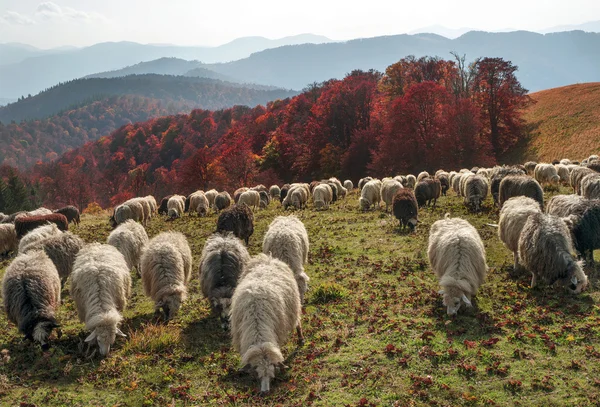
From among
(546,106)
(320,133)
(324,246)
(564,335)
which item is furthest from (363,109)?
(564,335)

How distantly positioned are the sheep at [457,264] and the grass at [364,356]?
1.68 ft

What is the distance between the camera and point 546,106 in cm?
6116

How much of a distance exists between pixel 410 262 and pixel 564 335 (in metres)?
5.92

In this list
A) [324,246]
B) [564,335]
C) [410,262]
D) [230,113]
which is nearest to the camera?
[564,335]

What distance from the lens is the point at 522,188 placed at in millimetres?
18281

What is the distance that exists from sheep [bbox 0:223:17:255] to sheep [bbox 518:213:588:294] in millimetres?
22598

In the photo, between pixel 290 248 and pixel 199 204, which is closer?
pixel 290 248

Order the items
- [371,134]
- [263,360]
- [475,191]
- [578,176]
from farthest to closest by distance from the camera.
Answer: [371,134] → [578,176] → [475,191] → [263,360]

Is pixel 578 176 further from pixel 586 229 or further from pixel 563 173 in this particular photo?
pixel 586 229

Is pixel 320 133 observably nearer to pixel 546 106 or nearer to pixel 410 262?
pixel 546 106

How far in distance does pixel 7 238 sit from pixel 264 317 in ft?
61.6

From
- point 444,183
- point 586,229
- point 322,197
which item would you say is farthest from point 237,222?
point 444,183

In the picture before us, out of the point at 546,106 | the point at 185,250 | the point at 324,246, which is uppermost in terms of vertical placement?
the point at 546,106

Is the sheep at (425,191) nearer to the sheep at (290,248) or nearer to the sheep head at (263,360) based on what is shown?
the sheep at (290,248)
